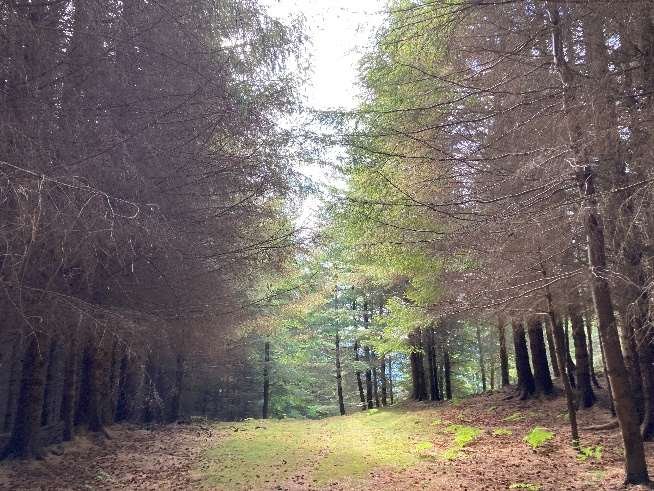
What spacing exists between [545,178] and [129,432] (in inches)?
548

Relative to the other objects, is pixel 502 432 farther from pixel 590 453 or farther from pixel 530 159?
pixel 530 159

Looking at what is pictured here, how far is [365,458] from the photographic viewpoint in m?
11.1

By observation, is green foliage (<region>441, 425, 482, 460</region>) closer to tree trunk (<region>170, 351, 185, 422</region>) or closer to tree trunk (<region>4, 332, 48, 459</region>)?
tree trunk (<region>4, 332, 48, 459</region>)

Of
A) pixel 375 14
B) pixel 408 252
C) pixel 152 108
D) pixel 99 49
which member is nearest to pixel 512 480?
pixel 408 252

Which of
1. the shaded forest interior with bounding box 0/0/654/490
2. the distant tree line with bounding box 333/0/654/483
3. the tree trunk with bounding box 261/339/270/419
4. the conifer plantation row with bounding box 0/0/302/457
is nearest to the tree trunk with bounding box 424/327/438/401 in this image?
the tree trunk with bounding box 261/339/270/419

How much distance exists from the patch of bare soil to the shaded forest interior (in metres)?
0.61

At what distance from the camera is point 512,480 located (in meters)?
8.08

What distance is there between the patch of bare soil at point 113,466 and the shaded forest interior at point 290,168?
2.01 feet

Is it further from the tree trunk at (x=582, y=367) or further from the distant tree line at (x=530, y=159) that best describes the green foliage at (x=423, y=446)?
the tree trunk at (x=582, y=367)

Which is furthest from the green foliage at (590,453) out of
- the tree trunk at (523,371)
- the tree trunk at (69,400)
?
the tree trunk at (69,400)

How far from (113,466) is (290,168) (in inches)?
277

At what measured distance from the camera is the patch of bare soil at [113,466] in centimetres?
864

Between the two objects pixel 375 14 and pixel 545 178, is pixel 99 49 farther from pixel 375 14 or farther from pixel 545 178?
pixel 545 178

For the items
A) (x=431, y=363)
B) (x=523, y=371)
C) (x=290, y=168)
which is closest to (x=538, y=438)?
(x=523, y=371)
